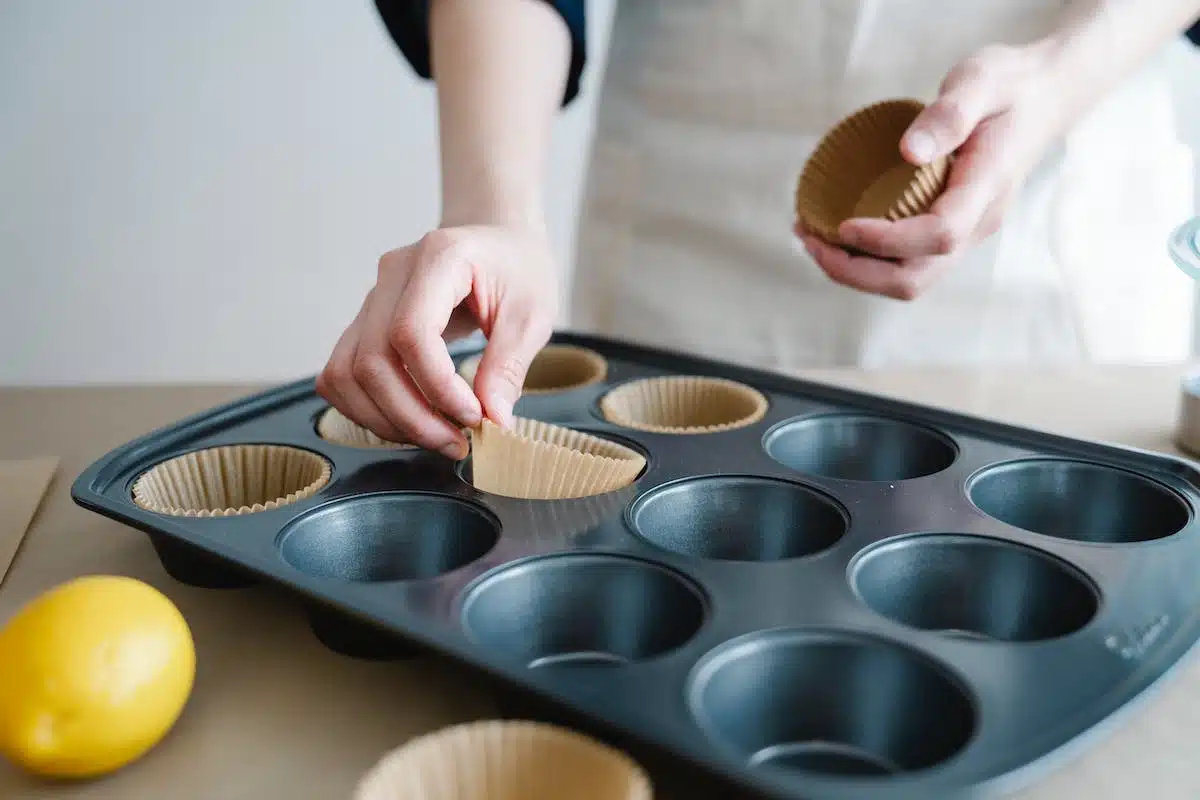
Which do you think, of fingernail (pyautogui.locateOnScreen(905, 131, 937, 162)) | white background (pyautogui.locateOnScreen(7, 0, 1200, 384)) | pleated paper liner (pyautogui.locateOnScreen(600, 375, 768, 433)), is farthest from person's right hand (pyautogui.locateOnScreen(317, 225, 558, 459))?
white background (pyautogui.locateOnScreen(7, 0, 1200, 384))

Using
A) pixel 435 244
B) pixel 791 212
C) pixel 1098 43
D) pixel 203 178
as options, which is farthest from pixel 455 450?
pixel 203 178

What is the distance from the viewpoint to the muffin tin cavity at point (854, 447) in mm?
1050

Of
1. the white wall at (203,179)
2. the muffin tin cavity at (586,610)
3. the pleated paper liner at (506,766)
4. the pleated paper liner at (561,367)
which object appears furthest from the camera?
the white wall at (203,179)

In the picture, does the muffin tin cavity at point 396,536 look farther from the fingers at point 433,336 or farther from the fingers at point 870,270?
the fingers at point 870,270

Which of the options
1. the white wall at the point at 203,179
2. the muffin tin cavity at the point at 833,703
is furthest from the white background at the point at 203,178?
the muffin tin cavity at the point at 833,703

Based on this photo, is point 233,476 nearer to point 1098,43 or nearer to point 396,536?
point 396,536

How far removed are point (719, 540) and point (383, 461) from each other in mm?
291

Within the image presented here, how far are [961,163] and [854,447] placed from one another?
0.30 meters

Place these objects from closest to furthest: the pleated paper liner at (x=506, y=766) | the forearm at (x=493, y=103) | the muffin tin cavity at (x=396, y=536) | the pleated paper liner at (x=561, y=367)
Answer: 1. the pleated paper liner at (x=506, y=766)
2. the muffin tin cavity at (x=396, y=536)
3. the forearm at (x=493, y=103)
4. the pleated paper liner at (x=561, y=367)

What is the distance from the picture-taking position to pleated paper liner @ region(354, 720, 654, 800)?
1.87 feet

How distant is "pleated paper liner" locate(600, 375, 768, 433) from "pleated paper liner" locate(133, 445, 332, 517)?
0.30 m

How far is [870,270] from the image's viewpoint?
1137 mm

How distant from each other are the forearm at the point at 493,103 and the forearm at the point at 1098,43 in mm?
535

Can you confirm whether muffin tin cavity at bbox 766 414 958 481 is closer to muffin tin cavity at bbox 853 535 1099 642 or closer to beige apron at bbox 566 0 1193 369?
muffin tin cavity at bbox 853 535 1099 642
